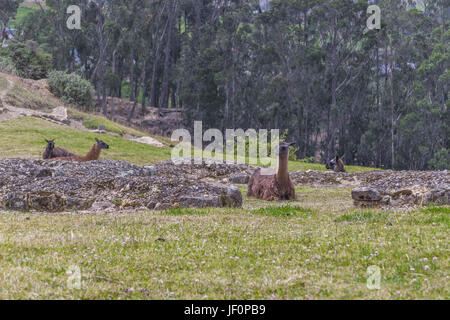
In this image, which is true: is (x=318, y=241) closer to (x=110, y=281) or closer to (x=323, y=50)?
(x=110, y=281)

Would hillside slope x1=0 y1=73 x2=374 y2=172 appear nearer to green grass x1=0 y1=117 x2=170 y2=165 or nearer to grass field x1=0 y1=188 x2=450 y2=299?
green grass x1=0 y1=117 x2=170 y2=165

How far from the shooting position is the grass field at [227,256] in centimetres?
622

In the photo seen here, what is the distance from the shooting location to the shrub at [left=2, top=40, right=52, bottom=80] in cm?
5962

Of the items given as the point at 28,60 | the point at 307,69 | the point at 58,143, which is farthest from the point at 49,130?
the point at 307,69

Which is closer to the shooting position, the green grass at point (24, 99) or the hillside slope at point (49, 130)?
the hillside slope at point (49, 130)

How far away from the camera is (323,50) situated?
7056 centimetres

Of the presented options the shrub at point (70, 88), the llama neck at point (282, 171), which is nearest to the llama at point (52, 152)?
the llama neck at point (282, 171)

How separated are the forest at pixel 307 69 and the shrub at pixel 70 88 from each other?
412 inches

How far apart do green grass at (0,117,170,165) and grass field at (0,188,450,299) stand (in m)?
20.6

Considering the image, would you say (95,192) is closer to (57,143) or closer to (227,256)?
(227,256)

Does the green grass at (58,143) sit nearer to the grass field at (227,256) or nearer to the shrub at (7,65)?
the shrub at (7,65)

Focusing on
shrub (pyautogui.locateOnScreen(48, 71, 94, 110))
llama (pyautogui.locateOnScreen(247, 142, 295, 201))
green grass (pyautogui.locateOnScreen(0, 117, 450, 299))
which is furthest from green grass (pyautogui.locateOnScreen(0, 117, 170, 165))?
green grass (pyautogui.locateOnScreen(0, 117, 450, 299))

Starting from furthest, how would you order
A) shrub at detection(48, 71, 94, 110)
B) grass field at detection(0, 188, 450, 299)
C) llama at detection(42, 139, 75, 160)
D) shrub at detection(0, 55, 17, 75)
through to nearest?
shrub at detection(48, 71, 94, 110) < shrub at detection(0, 55, 17, 75) < llama at detection(42, 139, 75, 160) < grass field at detection(0, 188, 450, 299)

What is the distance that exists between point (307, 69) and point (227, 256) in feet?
220
